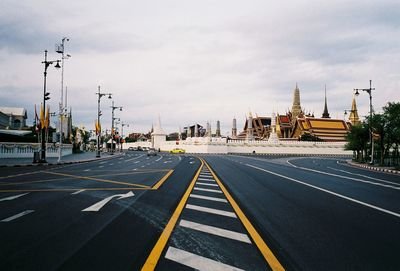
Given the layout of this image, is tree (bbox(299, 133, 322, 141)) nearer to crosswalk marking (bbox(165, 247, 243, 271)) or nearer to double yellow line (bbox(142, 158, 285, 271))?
double yellow line (bbox(142, 158, 285, 271))

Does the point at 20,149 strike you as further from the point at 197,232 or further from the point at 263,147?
the point at 263,147

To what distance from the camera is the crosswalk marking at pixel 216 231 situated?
280 inches

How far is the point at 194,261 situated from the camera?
568 centimetres

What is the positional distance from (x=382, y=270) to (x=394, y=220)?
4264 mm

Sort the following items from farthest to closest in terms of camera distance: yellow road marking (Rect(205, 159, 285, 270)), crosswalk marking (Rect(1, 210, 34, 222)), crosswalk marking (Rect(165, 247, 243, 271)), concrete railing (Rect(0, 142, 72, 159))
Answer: concrete railing (Rect(0, 142, 72, 159))
crosswalk marking (Rect(1, 210, 34, 222))
yellow road marking (Rect(205, 159, 285, 270))
crosswalk marking (Rect(165, 247, 243, 271))

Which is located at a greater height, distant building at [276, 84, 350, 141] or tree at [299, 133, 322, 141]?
distant building at [276, 84, 350, 141]

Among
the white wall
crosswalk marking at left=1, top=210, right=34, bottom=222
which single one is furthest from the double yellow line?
the white wall

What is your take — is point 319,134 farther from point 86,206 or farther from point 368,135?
point 86,206

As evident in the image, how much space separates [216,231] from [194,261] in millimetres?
2031

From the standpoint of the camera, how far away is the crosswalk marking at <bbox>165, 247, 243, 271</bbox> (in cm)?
538

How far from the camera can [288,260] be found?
225 inches

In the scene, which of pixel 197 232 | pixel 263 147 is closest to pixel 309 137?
pixel 263 147

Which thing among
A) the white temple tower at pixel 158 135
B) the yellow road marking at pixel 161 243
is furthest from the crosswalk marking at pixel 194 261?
the white temple tower at pixel 158 135

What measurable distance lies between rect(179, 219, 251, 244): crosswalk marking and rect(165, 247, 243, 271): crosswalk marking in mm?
1275
